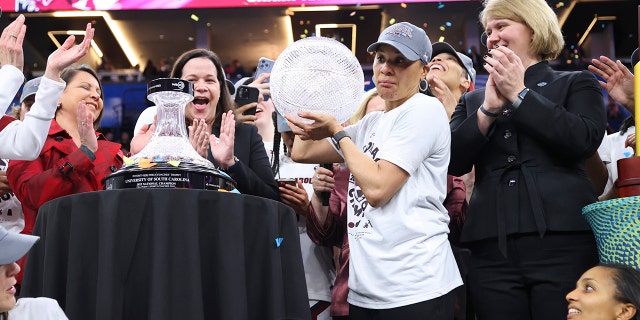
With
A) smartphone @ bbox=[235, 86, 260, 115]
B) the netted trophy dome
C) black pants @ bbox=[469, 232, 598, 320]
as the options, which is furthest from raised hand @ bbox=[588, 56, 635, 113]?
smartphone @ bbox=[235, 86, 260, 115]

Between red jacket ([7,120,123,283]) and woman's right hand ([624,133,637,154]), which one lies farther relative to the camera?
woman's right hand ([624,133,637,154])

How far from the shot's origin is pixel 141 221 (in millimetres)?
1927

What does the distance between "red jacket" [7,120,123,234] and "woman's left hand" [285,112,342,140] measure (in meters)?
0.62

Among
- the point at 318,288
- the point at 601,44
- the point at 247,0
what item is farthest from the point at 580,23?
the point at 318,288

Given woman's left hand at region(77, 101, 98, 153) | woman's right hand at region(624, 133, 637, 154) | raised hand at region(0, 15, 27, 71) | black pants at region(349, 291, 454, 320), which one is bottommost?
black pants at region(349, 291, 454, 320)

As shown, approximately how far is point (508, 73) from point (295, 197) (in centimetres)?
103

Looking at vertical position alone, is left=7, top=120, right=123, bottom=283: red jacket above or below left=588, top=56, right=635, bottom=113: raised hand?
below

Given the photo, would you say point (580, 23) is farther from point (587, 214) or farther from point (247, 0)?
point (587, 214)

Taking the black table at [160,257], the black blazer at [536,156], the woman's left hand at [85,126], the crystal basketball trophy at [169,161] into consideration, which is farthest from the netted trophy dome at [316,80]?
the woman's left hand at [85,126]

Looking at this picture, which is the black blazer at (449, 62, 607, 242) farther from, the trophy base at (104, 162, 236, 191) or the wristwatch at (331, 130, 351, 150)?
the trophy base at (104, 162, 236, 191)

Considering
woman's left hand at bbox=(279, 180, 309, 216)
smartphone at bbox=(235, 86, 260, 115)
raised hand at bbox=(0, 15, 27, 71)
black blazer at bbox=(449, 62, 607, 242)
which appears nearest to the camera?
black blazer at bbox=(449, 62, 607, 242)

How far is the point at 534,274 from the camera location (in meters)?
2.33

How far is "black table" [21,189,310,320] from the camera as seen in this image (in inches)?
74.4

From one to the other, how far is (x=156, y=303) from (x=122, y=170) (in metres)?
0.40
